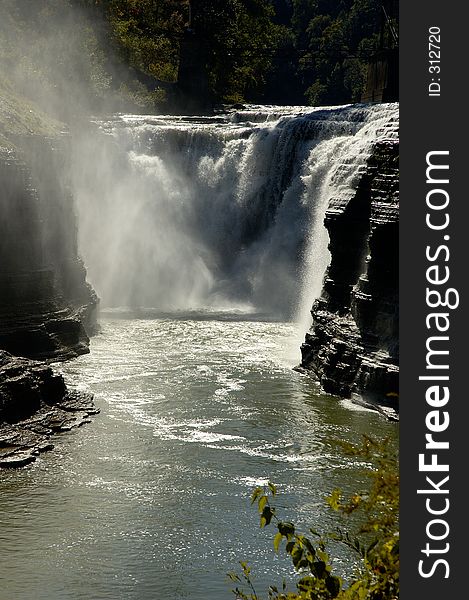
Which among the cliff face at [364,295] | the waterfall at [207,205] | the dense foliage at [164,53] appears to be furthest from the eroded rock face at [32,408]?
the dense foliage at [164,53]

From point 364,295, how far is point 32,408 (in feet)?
24.4

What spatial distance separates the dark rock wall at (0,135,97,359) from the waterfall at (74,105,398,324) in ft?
28.0

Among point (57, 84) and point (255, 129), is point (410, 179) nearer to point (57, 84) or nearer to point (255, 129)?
point (255, 129)

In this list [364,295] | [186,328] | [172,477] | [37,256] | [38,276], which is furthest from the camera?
[186,328]

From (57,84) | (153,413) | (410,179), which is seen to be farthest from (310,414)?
(57,84)

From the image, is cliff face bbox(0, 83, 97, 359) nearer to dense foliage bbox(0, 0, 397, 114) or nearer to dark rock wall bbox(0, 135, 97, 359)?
dark rock wall bbox(0, 135, 97, 359)

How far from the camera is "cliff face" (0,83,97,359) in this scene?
2678cm

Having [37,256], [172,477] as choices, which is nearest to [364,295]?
[172,477]

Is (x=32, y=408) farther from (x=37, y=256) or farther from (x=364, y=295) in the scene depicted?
(x=364, y=295)

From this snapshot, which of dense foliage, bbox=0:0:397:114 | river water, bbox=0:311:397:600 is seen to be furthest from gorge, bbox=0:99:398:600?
dense foliage, bbox=0:0:397:114

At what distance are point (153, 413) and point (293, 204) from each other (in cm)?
1647

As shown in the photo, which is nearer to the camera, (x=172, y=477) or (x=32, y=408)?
(x=172, y=477)

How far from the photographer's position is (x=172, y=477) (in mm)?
18594

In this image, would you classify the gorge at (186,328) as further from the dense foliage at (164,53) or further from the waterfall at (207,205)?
the dense foliage at (164,53)
